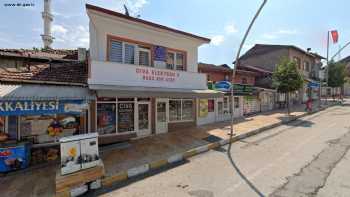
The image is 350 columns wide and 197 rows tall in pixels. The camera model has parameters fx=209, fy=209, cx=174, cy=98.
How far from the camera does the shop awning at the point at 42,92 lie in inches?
286

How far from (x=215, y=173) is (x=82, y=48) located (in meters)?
9.91

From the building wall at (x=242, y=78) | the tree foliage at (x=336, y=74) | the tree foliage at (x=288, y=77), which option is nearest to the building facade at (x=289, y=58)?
the tree foliage at (x=336, y=74)

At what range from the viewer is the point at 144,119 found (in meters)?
12.5

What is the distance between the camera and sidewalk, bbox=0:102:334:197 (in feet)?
21.6

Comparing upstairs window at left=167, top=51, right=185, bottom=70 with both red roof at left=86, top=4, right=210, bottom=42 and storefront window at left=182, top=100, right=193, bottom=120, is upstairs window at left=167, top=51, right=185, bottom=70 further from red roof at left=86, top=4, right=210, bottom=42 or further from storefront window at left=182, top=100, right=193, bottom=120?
storefront window at left=182, top=100, right=193, bottom=120

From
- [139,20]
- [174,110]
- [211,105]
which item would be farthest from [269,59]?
[139,20]

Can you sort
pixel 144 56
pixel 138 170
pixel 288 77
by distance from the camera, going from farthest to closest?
1. pixel 288 77
2. pixel 144 56
3. pixel 138 170

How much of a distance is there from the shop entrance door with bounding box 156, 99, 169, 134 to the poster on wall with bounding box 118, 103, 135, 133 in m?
1.77

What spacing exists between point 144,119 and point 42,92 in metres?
5.72

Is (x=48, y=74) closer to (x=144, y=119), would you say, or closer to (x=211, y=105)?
(x=144, y=119)

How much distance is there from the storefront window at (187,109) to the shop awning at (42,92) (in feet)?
23.4

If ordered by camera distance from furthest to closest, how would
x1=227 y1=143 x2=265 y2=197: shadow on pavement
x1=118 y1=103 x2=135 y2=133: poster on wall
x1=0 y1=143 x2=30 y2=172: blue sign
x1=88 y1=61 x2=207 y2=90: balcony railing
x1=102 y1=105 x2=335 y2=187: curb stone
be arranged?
x1=118 y1=103 x2=135 y2=133: poster on wall → x1=88 y1=61 x2=207 y2=90: balcony railing → x1=0 y1=143 x2=30 y2=172: blue sign → x1=102 y1=105 x2=335 y2=187: curb stone → x1=227 y1=143 x2=265 y2=197: shadow on pavement

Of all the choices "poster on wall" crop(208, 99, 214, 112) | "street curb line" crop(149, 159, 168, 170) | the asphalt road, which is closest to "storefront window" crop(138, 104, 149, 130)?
"street curb line" crop(149, 159, 168, 170)

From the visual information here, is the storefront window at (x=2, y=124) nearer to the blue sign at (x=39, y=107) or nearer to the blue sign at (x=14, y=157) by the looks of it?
the blue sign at (x=14, y=157)
